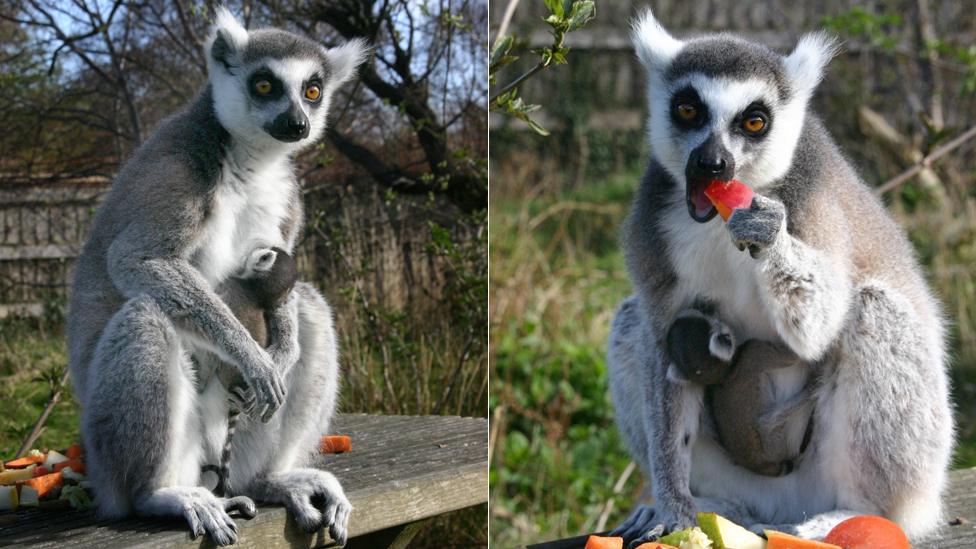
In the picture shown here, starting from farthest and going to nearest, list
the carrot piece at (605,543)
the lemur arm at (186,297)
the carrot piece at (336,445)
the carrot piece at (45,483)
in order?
the carrot piece at (336,445) → the carrot piece at (45,483) → the lemur arm at (186,297) → the carrot piece at (605,543)

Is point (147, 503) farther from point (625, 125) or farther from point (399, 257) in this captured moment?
point (625, 125)

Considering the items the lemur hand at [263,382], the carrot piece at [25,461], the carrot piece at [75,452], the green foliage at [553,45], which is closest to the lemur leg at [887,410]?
the green foliage at [553,45]

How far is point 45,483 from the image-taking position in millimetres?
3055

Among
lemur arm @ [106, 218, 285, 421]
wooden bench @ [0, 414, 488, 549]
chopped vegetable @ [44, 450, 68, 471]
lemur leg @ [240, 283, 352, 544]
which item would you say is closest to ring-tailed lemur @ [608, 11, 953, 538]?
wooden bench @ [0, 414, 488, 549]

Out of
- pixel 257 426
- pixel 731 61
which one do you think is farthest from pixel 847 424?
pixel 257 426

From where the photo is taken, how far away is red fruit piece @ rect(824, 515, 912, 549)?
91.7 inches

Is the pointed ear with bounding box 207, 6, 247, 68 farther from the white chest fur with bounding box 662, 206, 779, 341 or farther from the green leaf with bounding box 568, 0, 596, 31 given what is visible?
the white chest fur with bounding box 662, 206, 779, 341

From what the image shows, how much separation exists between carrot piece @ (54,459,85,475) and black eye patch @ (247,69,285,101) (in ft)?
4.50

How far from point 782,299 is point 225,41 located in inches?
67.2

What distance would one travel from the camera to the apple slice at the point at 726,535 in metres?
2.25

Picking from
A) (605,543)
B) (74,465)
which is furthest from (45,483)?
(605,543)

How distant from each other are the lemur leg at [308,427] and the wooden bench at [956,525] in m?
0.59

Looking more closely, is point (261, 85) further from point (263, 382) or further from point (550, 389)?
point (550, 389)

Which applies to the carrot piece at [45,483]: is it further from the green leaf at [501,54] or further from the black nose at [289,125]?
the green leaf at [501,54]
